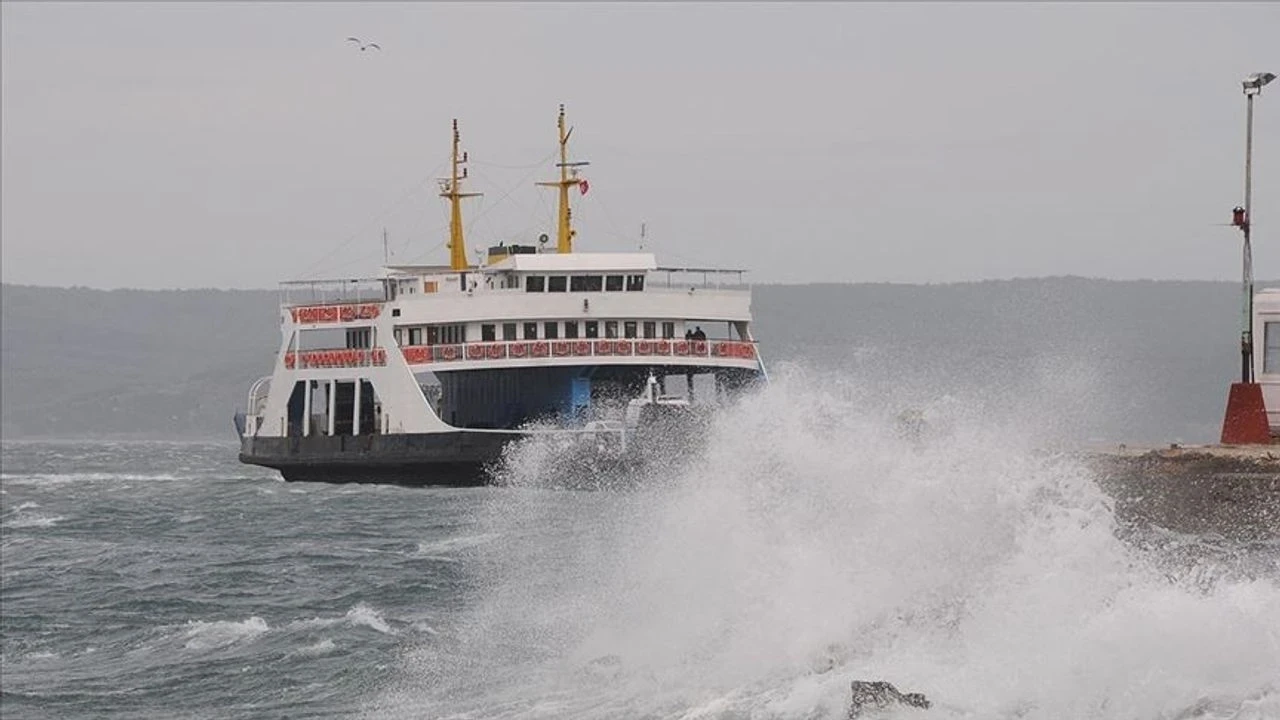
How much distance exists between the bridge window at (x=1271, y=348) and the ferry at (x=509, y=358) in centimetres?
2237

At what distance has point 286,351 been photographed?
62.2m

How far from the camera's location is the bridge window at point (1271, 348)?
108 ft

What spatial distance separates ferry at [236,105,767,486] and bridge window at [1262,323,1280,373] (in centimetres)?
2237

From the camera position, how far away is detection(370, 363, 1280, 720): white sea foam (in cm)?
1903

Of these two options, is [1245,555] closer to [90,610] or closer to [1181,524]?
[1181,524]

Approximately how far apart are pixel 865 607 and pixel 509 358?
34.6 metres

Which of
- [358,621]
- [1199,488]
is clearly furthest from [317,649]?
[1199,488]

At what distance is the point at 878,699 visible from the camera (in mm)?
19359

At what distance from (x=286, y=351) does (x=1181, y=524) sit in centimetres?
3675

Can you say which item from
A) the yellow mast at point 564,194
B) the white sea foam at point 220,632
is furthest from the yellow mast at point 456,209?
the white sea foam at point 220,632

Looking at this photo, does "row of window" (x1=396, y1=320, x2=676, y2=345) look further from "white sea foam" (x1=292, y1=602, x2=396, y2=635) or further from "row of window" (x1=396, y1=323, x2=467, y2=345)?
"white sea foam" (x1=292, y1=602, x2=396, y2=635)

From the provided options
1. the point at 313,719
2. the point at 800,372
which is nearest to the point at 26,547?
the point at 800,372

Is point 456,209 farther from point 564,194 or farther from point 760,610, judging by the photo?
point 760,610

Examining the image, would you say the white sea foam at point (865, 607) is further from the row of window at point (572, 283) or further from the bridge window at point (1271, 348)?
the row of window at point (572, 283)
